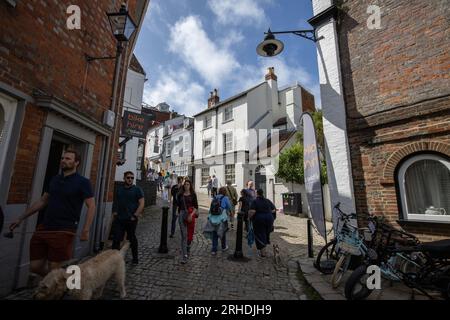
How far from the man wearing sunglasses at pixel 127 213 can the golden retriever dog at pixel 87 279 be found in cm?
117

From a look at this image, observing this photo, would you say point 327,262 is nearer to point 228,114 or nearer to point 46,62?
point 46,62

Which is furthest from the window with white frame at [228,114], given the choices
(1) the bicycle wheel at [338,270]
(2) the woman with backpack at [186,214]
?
(1) the bicycle wheel at [338,270]

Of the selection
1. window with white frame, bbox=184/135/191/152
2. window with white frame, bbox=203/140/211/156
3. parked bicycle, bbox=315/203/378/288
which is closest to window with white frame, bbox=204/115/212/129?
window with white frame, bbox=203/140/211/156

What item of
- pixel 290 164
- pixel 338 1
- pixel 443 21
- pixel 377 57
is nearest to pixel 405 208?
pixel 377 57

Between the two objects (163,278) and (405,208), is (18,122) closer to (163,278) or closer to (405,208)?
(163,278)

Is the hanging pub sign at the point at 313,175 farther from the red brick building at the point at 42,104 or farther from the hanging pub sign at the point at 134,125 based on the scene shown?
the hanging pub sign at the point at 134,125

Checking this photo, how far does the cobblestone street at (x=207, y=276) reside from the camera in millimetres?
3533

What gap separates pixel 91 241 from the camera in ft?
17.2

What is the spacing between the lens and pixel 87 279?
2.60m

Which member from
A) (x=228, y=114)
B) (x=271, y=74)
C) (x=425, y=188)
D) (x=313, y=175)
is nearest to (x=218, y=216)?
(x=313, y=175)

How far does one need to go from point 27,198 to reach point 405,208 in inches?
272

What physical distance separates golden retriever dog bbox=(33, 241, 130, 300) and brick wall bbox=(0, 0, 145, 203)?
1.76m
